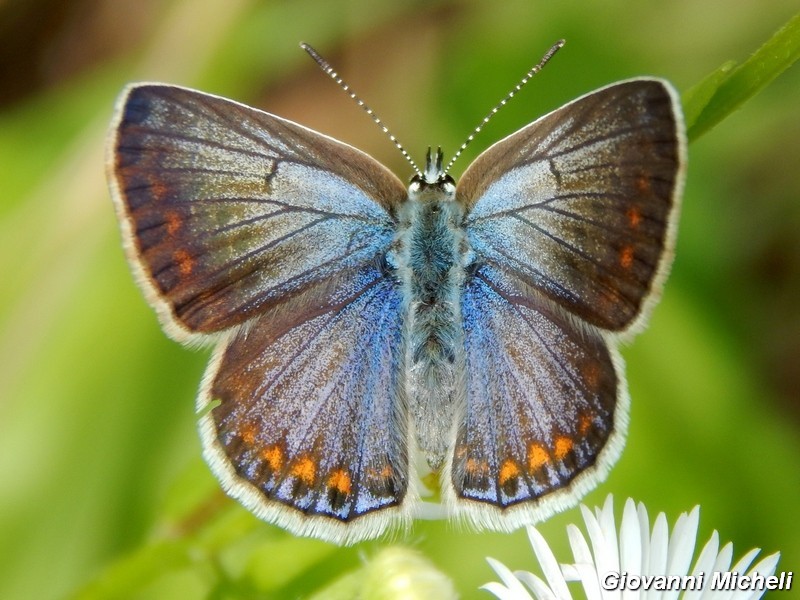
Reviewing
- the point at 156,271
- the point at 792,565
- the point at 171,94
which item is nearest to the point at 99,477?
the point at 156,271

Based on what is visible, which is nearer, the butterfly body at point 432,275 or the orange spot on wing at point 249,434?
the orange spot on wing at point 249,434

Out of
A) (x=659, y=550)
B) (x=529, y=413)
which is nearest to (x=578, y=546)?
(x=659, y=550)

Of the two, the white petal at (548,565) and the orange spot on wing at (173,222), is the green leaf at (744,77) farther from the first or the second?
the orange spot on wing at (173,222)

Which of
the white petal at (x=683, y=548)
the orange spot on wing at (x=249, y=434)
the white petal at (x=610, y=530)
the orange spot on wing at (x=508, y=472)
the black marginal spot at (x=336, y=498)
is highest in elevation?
the orange spot on wing at (x=249, y=434)

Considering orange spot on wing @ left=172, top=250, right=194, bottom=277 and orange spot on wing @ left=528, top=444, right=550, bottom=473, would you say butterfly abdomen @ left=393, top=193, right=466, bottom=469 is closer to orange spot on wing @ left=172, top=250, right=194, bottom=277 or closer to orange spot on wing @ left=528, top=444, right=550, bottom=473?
orange spot on wing @ left=528, top=444, right=550, bottom=473

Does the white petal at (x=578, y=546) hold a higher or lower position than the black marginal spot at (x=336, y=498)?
lower

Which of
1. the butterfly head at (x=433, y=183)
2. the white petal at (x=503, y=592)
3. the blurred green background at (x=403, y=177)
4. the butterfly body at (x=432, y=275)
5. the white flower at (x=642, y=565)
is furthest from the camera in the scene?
the blurred green background at (x=403, y=177)

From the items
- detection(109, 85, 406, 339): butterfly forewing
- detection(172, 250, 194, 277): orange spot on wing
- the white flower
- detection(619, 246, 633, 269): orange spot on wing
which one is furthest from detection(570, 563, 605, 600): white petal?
detection(172, 250, 194, 277): orange spot on wing

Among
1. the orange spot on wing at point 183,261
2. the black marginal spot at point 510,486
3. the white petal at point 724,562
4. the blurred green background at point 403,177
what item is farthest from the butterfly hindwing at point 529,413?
the orange spot on wing at point 183,261
